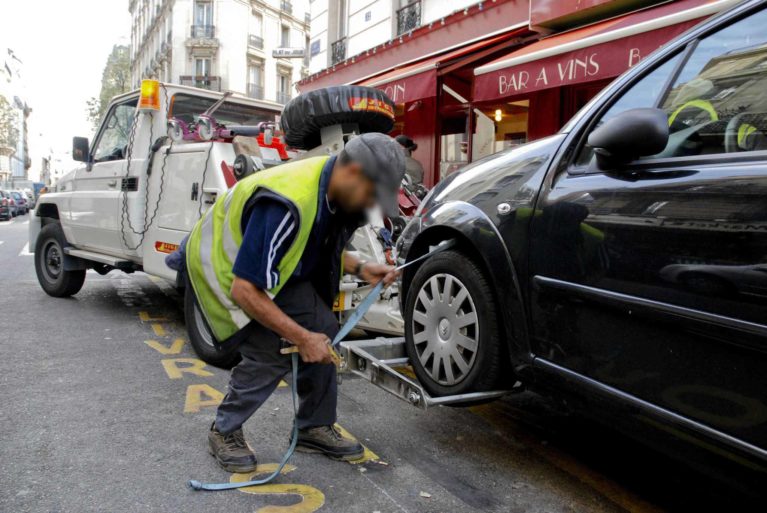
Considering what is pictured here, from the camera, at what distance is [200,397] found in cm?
359

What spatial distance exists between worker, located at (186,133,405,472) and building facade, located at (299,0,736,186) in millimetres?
4126

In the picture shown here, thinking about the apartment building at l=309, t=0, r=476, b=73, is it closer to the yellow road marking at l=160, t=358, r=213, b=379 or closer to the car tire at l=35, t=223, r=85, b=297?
the car tire at l=35, t=223, r=85, b=297

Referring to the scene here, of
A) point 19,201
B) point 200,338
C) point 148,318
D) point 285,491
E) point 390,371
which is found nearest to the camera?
point 285,491

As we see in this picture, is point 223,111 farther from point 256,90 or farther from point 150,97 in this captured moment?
point 256,90

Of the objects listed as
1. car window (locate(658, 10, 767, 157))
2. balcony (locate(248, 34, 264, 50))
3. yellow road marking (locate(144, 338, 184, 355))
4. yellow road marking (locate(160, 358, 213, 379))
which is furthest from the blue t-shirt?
balcony (locate(248, 34, 264, 50))

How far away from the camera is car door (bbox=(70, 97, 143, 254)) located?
574cm

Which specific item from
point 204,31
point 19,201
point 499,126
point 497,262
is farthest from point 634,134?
point 19,201

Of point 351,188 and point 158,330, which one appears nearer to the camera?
point 351,188

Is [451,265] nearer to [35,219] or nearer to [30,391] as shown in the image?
[30,391]

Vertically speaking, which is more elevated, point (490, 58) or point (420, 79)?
point (490, 58)

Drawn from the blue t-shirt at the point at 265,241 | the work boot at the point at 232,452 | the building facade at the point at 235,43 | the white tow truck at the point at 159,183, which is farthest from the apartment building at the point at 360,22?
the building facade at the point at 235,43

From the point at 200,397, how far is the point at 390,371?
140 centimetres

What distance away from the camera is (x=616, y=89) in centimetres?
241

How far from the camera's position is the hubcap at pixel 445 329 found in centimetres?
277
